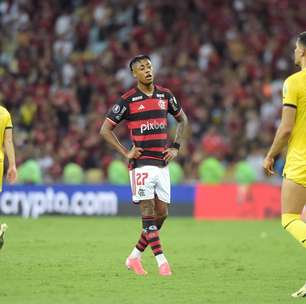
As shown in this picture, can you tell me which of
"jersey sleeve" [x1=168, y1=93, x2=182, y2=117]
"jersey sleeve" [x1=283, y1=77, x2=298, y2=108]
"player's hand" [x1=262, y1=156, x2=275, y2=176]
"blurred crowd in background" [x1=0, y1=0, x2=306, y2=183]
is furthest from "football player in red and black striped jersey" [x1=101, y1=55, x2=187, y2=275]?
"blurred crowd in background" [x1=0, y1=0, x2=306, y2=183]

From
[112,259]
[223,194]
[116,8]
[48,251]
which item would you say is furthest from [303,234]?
[116,8]

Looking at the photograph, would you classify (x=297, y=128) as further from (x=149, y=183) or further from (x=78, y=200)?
(x=78, y=200)

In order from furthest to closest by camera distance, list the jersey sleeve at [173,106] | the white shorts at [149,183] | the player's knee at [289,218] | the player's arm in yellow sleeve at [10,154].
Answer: the jersey sleeve at [173,106]
the white shorts at [149,183]
the player's arm in yellow sleeve at [10,154]
the player's knee at [289,218]

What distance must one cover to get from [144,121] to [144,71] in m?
0.61

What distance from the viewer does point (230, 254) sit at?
46.9 feet

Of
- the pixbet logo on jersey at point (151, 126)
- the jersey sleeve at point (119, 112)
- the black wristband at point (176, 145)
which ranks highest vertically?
the jersey sleeve at point (119, 112)

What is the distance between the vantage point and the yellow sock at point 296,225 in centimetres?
932

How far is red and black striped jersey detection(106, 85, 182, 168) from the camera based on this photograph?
38.0 feet

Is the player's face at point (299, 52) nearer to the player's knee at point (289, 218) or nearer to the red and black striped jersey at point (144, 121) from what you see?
the player's knee at point (289, 218)

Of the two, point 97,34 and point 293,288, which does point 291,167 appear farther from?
point 97,34

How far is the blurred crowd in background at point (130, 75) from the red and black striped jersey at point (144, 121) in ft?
37.2

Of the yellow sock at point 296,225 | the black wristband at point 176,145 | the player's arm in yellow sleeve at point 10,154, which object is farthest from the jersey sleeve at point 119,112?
the yellow sock at point 296,225

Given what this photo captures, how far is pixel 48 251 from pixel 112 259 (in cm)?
144

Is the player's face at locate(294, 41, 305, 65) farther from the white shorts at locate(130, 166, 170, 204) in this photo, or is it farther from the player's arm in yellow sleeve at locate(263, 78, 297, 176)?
the white shorts at locate(130, 166, 170, 204)
